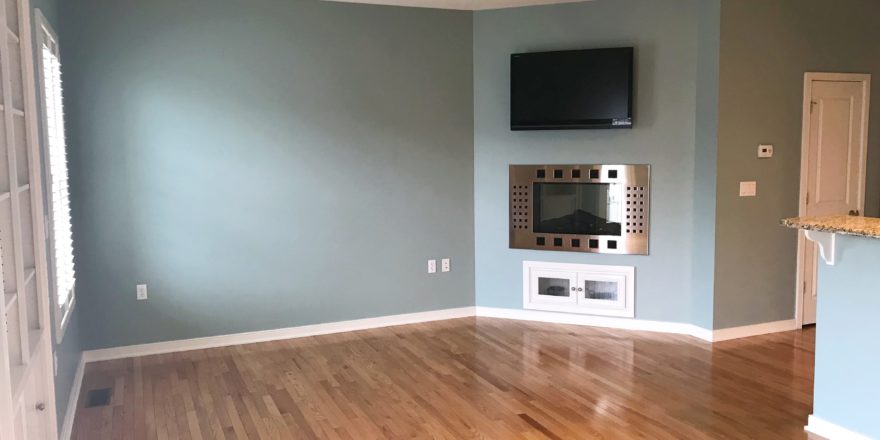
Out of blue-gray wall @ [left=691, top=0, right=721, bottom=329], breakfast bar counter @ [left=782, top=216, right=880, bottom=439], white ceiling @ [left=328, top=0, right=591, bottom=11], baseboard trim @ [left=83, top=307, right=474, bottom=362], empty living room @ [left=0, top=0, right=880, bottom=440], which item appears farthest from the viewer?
white ceiling @ [left=328, top=0, right=591, bottom=11]

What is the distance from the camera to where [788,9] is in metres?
5.05

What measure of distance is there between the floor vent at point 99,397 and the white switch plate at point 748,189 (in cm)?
447

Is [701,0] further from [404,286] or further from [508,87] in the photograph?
[404,286]

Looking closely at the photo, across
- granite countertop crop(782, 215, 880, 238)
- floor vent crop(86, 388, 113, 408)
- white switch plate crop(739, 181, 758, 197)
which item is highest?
white switch plate crop(739, 181, 758, 197)

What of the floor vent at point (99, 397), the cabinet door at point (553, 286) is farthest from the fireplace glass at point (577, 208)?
the floor vent at point (99, 397)

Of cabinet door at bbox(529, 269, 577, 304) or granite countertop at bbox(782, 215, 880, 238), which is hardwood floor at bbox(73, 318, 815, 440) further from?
granite countertop at bbox(782, 215, 880, 238)

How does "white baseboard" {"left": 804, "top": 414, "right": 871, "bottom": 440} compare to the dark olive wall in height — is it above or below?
below

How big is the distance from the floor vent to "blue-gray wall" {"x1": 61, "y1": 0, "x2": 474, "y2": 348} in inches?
27.0

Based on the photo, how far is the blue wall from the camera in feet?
10.5

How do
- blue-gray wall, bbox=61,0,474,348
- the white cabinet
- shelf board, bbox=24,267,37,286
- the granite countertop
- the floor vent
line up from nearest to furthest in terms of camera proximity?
shelf board, bbox=24,267,37,286, the granite countertop, the floor vent, blue-gray wall, bbox=61,0,474,348, the white cabinet

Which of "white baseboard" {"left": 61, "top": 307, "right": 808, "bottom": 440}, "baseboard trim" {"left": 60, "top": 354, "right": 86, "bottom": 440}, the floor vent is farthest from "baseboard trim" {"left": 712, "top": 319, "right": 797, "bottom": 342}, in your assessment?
"baseboard trim" {"left": 60, "top": 354, "right": 86, "bottom": 440}

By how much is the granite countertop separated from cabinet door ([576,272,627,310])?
2.12 metres

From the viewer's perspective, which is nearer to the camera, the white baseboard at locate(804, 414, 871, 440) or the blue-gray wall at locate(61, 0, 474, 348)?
the white baseboard at locate(804, 414, 871, 440)

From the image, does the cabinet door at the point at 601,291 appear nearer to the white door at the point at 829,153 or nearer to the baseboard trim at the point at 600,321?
the baseboard trim at the point at 600,321
